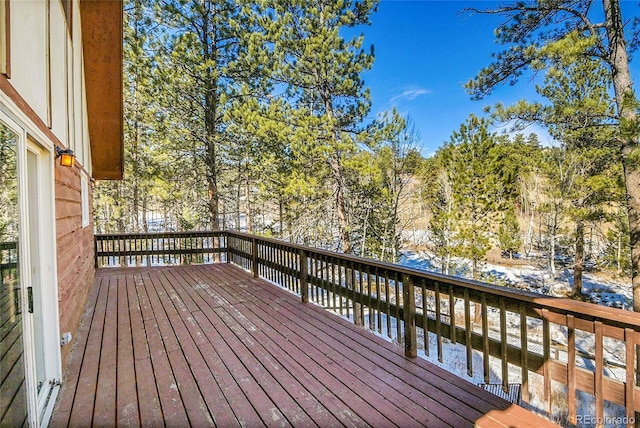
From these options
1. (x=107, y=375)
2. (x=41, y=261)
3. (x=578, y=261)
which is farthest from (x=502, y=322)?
(x=578, y=261)

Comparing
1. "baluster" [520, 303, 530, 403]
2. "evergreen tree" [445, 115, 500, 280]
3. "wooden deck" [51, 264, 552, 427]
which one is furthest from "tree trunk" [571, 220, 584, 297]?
"baluster" [520, 303, 530, 403]

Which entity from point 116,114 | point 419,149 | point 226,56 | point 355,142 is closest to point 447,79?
point 419,149

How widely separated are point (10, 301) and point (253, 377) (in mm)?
1699

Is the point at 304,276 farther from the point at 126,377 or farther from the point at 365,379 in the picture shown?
the point at 126,377

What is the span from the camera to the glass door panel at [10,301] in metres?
1.58

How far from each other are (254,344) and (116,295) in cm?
333

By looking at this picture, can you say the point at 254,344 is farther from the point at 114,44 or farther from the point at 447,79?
the point at 447,79

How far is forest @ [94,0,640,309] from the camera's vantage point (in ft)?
19.9

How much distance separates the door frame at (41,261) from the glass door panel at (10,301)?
2.0 inches

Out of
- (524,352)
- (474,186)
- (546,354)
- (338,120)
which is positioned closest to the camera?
(546,354)

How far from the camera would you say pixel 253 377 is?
2.62 m

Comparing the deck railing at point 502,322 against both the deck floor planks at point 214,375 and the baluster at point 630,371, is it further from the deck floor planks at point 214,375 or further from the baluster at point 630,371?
the deck floor planks at point 214,375

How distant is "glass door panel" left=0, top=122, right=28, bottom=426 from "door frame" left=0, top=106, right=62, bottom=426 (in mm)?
51

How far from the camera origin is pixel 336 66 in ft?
27.1
